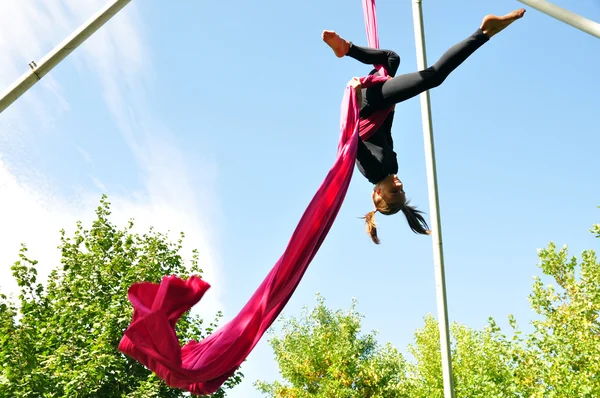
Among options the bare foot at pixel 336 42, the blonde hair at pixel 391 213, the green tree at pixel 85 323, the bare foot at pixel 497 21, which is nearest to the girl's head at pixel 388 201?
the blonde hair at pixel 391 213

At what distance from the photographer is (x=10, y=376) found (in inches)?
399

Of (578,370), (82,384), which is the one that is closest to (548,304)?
(578,370)

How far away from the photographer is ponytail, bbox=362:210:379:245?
3.82m

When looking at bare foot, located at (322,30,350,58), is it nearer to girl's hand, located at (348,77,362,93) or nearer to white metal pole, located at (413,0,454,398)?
girl's hand, located at (348,77,362,93)

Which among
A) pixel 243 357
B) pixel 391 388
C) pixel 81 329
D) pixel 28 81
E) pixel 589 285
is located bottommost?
pixel 243 357

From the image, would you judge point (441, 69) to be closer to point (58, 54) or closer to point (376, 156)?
point (376, 156)

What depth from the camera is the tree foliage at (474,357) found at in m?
12.1

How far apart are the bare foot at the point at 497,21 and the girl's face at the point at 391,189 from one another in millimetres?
1003

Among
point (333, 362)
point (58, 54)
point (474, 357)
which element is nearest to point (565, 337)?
point (474, 357)

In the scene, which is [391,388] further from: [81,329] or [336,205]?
[336,205]

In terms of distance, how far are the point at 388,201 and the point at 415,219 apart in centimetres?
41

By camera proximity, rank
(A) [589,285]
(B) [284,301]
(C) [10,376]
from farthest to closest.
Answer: (A) [589,285] → (C) [10,376] → (B) [284,301]

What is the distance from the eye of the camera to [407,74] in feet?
11.1

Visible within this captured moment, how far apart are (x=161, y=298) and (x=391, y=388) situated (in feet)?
56.1
